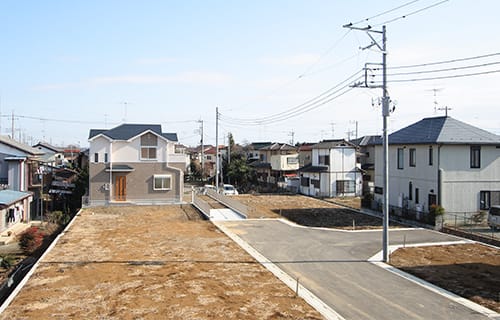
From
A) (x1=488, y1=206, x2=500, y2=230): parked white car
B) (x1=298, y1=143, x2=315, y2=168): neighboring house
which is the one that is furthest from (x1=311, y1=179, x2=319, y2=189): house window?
(x1=488, y1=206, x2=500, y2=230): parked white car

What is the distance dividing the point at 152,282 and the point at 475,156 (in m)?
18.0

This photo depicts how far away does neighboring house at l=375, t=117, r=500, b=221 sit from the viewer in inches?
864

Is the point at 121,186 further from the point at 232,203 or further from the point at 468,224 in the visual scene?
the point at 468,224

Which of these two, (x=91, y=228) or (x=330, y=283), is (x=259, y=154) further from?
(x=330, y=283)

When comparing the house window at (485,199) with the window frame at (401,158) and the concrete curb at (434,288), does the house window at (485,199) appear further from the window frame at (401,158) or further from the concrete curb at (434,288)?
the concrete curb at (434,288)

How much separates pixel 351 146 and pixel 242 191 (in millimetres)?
12123

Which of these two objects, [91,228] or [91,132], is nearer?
[91,228]

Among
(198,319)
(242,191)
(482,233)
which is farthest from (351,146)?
(198,319)

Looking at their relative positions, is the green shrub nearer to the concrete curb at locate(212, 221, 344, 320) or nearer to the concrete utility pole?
the concrete curb at locate(212, 221, 344, 320)

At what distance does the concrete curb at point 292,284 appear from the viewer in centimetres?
962

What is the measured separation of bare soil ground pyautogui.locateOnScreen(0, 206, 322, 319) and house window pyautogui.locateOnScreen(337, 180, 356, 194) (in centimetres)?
2041

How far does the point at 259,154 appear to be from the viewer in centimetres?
5756

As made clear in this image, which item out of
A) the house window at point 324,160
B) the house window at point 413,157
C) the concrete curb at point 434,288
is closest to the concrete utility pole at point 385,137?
the concrete curb at point 434,288

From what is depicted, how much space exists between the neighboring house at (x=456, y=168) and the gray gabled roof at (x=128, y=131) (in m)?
17.4
